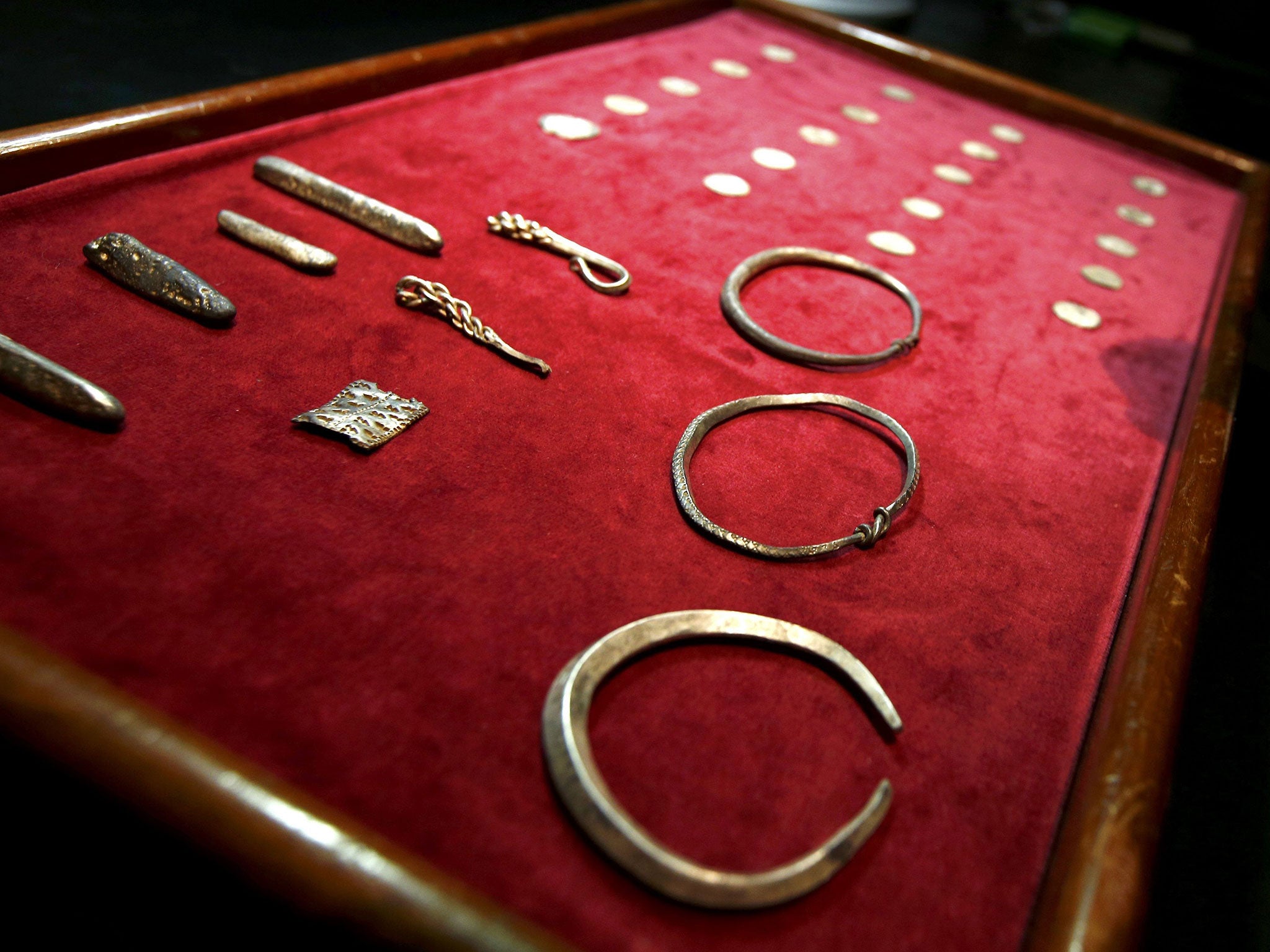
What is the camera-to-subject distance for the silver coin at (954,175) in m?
2.97

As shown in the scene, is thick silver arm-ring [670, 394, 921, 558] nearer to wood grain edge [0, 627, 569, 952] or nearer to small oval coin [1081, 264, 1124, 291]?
wood grain edge [0, 627, 569, 952]

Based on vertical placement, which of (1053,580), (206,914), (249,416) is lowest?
(206,914)

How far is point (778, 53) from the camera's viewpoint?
378cm

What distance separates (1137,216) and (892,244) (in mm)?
1183

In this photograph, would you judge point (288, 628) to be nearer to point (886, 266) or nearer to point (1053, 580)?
point (1053, 580)

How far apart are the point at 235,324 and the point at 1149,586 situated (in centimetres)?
166

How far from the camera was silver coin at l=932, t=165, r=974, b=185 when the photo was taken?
2.97 metres

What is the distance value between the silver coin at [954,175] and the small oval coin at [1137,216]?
53cm

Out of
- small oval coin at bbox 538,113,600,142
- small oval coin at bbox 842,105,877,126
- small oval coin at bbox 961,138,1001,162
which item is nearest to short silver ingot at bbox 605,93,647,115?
small oval coin at bbox 538,113,600,142

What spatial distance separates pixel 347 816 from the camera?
914mm

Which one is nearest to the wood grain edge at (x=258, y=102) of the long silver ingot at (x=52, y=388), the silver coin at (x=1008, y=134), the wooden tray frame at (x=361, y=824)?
the wooden tray frame at (x=361, y=824)

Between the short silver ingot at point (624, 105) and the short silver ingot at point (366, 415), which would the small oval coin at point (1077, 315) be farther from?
the short silver ingot at point (366, 415)

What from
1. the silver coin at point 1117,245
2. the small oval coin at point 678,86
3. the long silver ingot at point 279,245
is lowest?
the silver coin at point 1117,245

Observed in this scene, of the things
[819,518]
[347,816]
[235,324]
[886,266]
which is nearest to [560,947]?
[347,816]
